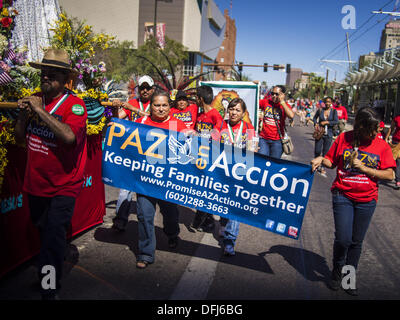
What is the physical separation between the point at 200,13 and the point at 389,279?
230 ft

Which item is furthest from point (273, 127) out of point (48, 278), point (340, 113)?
point (340, 113)

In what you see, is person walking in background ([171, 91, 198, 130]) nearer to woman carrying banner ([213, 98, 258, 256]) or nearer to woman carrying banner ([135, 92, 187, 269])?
woman carrying banner ([213, 98, 258, 256])

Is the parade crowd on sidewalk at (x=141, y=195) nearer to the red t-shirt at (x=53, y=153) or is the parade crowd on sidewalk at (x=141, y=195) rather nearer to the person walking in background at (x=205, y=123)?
the red t-shirt at (x=53, y=153)

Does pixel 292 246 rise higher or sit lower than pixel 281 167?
lower

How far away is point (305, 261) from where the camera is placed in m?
4.50

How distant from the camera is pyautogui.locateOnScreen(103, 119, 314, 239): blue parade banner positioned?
13.0 ft

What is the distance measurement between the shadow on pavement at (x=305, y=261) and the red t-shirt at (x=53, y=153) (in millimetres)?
2601

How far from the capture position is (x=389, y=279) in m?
4.11

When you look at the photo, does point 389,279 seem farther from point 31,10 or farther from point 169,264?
point 31,10

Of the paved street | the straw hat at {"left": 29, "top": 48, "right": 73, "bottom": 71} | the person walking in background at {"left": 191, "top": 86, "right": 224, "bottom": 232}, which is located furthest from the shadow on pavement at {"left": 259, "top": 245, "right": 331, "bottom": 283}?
the straw hat at {"left": 29, "top": 48, "right": 73, "bottom": 71}

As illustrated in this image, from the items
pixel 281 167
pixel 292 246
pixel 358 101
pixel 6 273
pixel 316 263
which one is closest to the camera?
pixel 6 273

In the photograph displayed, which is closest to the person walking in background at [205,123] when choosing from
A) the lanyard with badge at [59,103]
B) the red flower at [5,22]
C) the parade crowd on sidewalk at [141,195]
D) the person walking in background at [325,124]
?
the parade crowd on sidewalk at [141,195]

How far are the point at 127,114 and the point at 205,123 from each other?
3.64 feet

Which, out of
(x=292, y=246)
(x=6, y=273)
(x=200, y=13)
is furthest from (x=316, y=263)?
(x=200, y=13)
